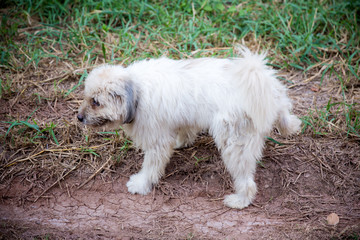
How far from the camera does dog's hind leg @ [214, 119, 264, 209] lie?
3346mm

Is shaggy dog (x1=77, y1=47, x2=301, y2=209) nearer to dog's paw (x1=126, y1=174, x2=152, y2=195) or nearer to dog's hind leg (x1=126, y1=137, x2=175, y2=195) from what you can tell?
dog's hind leg (x1=126, y1=137, x2=175, y2=195)

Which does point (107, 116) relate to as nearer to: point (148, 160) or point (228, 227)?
point (148, 160)

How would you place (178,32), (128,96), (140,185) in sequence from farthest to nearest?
(178,32) < (140,185) < (128,96)

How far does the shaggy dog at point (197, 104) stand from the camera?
10.5 feet

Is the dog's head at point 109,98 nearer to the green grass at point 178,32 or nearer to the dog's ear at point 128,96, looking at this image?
the dog's ear at point 128,96

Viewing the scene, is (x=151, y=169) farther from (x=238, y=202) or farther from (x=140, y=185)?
(x=238, y=202)

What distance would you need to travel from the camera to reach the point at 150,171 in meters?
3.81

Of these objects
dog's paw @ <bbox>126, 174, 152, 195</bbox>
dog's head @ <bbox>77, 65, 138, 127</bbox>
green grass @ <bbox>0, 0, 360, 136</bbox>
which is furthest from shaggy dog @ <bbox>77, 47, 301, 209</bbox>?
green grass @ <bbox>0, 0, 360, 136</bbox>

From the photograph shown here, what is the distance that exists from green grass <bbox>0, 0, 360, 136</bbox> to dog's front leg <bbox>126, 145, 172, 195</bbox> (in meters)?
1.79

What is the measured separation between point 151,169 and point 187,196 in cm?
54

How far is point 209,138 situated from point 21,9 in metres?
4.14

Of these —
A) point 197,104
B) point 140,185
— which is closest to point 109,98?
point 197,104

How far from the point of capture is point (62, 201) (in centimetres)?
388

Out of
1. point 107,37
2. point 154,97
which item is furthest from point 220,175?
point 107,37
